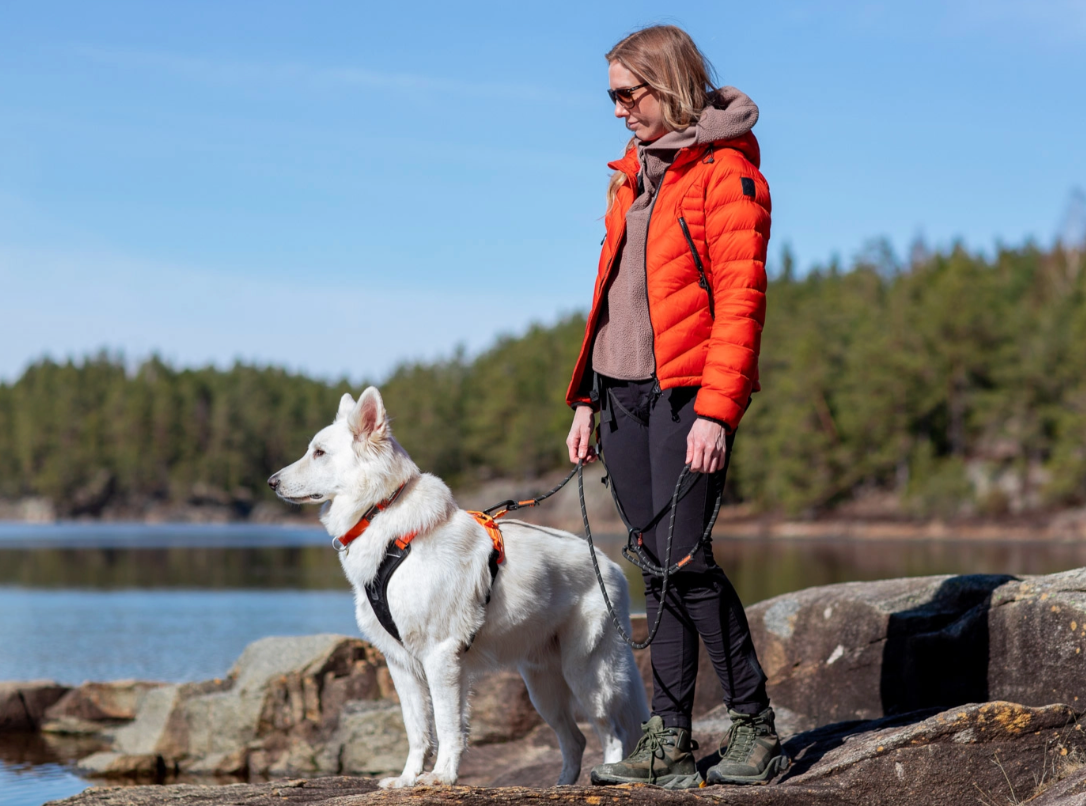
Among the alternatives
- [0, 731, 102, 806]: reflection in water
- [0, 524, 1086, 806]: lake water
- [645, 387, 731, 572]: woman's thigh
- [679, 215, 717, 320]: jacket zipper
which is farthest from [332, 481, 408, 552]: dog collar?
[0, 524, 1086, 806]: lake water

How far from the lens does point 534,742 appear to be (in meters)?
9.20

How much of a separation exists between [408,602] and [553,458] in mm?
90640

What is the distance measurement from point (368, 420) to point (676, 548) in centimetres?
177

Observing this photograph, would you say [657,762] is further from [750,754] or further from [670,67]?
[670,67]

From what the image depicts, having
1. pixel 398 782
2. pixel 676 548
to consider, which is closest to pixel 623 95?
pixel 676 548

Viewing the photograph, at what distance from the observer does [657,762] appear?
4574mm

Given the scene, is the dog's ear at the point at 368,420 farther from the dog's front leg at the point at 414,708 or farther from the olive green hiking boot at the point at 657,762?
the olive green hiking boot at the point at 657,762

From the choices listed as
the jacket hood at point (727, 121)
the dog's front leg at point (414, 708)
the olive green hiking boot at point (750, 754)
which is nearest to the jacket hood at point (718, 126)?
the jacket hood at point (727, 121)

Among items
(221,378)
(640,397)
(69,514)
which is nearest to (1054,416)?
(640,397)

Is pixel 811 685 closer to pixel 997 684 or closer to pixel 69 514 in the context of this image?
pixel 997 684

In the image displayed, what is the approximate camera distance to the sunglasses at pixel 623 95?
4500 mm

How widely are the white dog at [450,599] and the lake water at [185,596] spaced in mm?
5285

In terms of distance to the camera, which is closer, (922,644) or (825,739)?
(825,739)

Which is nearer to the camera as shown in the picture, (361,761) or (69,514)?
(361,761)
